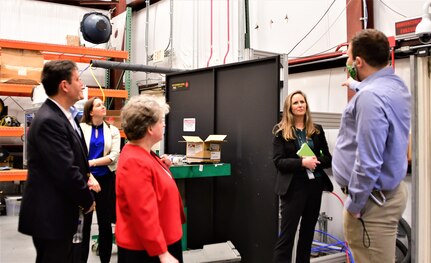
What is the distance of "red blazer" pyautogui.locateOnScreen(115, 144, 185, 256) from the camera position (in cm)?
166

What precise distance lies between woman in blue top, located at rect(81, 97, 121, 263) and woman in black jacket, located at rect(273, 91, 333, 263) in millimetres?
1421

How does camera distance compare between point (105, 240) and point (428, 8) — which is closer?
point (428, 8)

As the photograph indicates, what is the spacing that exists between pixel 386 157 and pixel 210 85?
2605 millimetres

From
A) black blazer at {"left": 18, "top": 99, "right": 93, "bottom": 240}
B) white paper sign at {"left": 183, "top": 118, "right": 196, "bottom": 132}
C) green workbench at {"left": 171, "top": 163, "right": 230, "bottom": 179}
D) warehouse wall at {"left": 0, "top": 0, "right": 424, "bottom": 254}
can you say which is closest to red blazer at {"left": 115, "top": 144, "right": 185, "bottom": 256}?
black blazer at {"left": 18, "top": 99, "right": 93, "bottom": 240}

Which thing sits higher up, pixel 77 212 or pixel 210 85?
pixel 210 85

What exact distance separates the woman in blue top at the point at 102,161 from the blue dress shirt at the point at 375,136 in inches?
86.5

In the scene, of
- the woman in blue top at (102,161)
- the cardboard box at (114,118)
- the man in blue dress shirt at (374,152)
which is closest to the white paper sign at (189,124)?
the woman in blue top at (102,161)

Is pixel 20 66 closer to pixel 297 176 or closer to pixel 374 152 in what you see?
pixel 297 176

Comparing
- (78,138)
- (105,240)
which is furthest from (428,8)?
(105,240)

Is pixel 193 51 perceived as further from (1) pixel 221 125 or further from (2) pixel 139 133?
(2) pixel 139 133

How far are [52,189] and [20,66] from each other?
4.12m

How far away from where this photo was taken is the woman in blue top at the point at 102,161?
11.0 feet

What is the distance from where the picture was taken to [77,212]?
2.07m

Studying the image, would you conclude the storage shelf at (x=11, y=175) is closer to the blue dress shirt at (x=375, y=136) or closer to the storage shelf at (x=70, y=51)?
the storage shelf at (x=70, y=51)
